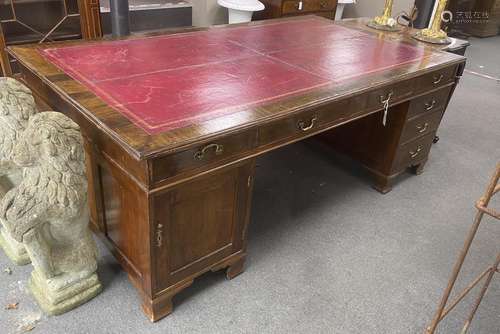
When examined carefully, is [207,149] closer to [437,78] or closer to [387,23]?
[437,78]

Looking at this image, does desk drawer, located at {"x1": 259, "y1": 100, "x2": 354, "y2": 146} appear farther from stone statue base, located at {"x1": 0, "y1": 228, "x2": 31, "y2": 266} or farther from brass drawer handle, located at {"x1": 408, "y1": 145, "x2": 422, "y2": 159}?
stone statue base, located at {"x1": 0, "y1": 228, "x2": 31, "y2": 266}

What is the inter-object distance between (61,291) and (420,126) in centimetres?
196

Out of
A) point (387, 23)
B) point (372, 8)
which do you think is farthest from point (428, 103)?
point (372, 8)

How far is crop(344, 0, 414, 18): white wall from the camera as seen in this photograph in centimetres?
488

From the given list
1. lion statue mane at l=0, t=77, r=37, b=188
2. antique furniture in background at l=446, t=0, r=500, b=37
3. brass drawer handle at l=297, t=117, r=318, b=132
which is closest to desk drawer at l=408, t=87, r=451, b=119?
brass drawer handle at l=297, t=117, r=318, b=132

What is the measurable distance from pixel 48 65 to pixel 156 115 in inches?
23.2

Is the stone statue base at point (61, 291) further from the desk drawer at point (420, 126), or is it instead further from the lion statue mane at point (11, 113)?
the desk drawer at point (420, 126)

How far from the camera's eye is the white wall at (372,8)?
488 centimetres

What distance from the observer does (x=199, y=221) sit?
57.3 inches

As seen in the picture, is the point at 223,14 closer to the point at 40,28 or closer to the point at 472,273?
the point at 40,28

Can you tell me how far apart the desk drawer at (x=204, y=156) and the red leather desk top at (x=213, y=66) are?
3.6 inches

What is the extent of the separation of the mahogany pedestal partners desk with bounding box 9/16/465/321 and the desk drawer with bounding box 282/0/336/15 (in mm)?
1940

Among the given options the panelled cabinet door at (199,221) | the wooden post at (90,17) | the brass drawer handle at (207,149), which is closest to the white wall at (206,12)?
the wooden post at (90,17)

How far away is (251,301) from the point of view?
65.1 inches
